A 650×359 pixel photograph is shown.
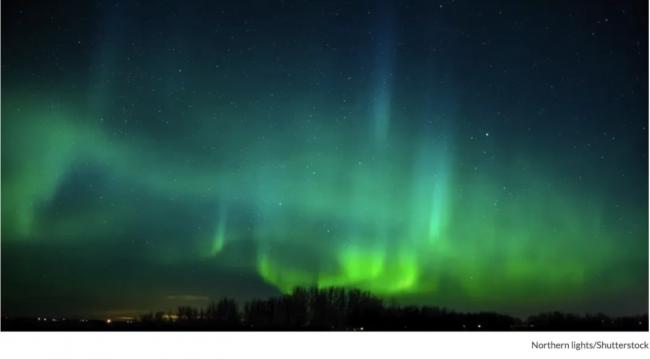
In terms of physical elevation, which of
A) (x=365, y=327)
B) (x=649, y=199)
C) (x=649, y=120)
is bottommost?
(x=365, y=327)

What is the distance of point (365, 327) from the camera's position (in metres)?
23.2
